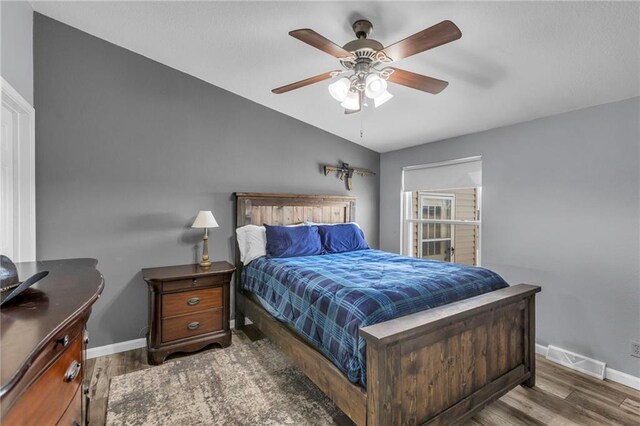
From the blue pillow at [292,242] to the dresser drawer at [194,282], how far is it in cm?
53

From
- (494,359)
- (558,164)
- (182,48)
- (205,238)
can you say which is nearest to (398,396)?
(494,359)

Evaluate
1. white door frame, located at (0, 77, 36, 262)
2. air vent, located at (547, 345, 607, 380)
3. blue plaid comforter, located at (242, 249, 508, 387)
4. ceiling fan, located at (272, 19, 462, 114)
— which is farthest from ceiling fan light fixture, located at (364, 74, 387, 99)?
air vent, located at (547, 345, 607, 380)

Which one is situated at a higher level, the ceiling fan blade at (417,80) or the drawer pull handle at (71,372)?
the ceiling fan blade at (417,80)

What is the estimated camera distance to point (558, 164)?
288 centimetres

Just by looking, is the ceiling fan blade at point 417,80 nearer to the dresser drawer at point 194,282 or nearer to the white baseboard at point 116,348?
the dresser drawer at point 194,282

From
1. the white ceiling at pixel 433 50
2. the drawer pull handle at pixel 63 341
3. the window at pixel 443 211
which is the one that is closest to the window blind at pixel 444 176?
the window at pixel 443 211

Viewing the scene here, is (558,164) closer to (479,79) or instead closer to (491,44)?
(479,79)

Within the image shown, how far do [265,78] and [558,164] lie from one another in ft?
9.49

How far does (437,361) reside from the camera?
175 centimetres

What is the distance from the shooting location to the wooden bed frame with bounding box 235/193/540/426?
1.52 meters

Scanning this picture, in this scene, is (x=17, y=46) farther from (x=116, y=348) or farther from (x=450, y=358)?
(x=450, y=358)

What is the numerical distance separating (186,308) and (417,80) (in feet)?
8.64

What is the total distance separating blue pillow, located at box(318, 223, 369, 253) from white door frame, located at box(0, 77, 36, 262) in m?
2.62

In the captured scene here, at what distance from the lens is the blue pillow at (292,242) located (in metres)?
3.25
